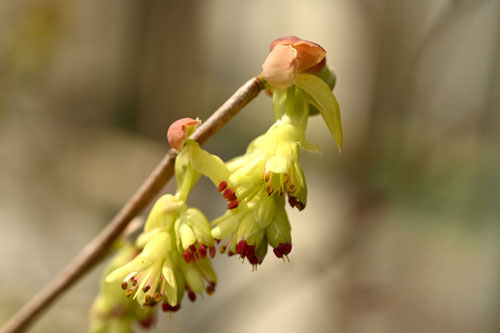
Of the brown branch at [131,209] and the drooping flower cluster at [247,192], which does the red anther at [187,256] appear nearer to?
the drooping flower cluster at [247,192]

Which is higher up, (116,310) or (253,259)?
(253,259)

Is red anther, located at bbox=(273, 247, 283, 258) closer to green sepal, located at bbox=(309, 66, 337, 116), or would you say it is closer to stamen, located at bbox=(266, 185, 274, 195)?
stamen, located at bbox=(266, 185, 274, 195)

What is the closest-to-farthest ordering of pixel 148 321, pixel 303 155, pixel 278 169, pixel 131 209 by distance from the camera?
pixel 278 169 → pixel 131 209 → pixel 148 321 → pixel 303 155

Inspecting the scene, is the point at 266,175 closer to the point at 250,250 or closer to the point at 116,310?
the point at 250,250

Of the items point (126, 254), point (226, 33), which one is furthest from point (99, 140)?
point (126, 254)

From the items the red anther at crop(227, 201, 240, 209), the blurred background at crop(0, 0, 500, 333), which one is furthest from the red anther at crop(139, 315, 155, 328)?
the blurred background at crop(0, 0, 500, 333)

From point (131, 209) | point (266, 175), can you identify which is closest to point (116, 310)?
point (131, 209)
